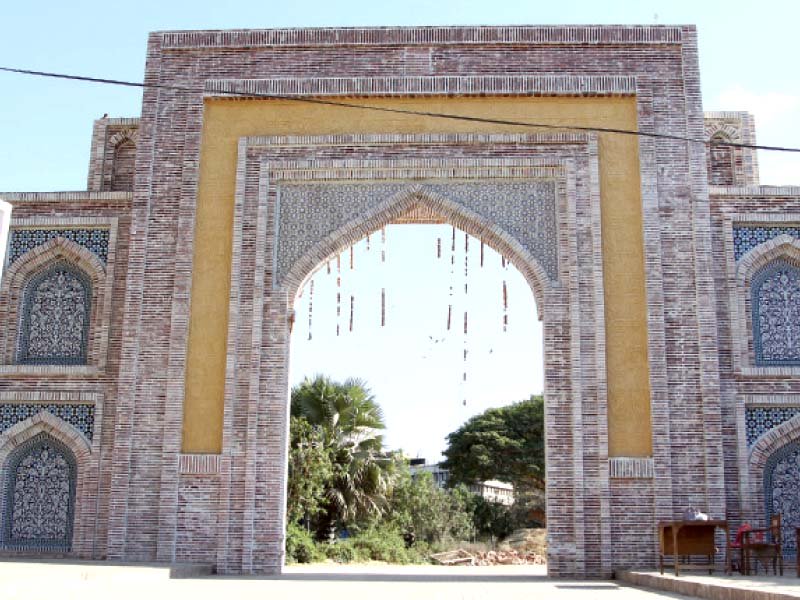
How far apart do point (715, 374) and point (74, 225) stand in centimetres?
610

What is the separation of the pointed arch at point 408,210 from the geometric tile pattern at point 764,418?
2.07m

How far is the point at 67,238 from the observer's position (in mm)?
9797

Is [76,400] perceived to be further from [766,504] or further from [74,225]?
[766,504]

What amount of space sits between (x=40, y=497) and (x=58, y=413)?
2.52 feet

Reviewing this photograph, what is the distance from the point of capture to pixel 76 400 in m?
9.38

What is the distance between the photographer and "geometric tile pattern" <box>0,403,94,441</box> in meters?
9.36

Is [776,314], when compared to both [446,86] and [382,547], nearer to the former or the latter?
[446,86]

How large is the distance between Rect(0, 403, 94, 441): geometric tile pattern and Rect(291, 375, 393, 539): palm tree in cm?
591

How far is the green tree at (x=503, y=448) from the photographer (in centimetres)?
2564

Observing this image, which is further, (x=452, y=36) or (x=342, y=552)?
(x=342, y=552)

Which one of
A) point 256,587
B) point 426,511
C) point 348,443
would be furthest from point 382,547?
point 256,587

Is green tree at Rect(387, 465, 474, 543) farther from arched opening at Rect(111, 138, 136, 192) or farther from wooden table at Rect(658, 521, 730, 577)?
wooden table at Rect(658, 521, 730, 577)

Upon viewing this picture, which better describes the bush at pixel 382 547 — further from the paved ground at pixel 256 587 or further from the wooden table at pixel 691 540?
the wooden table at pixel 691 540

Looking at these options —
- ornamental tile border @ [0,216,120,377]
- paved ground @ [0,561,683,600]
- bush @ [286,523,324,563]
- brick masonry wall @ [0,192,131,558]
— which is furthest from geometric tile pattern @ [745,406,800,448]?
bush @ [286,523,324,563]
